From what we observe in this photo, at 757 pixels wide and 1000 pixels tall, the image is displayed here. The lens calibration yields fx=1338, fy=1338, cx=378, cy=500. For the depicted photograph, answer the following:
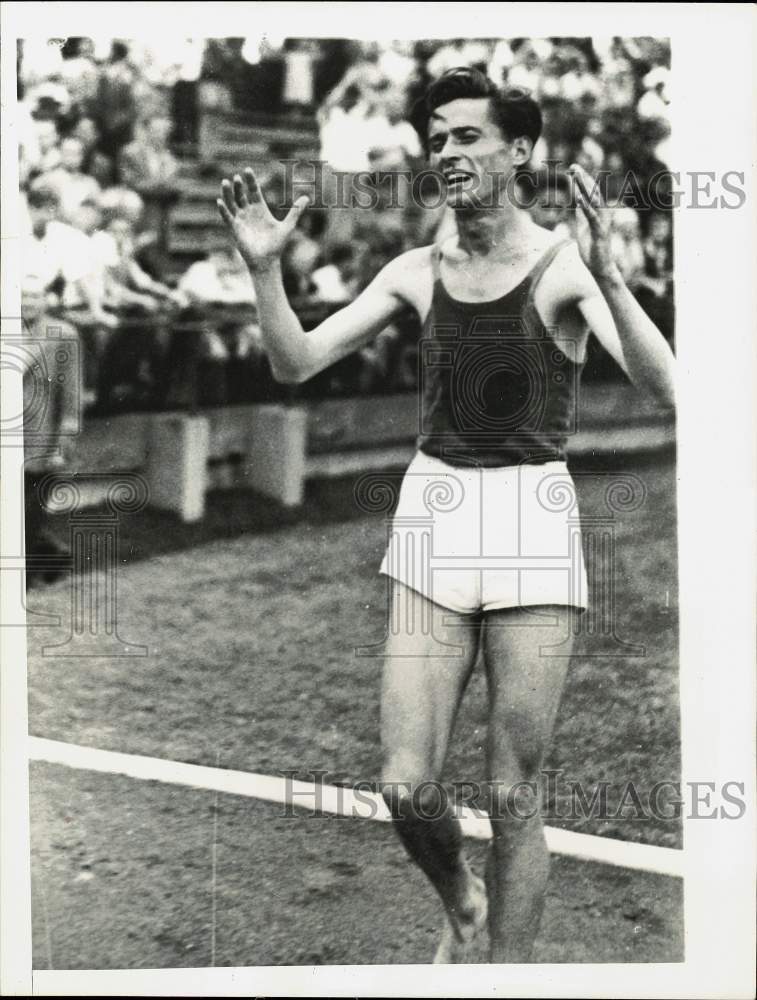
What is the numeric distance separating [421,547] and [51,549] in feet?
4.18

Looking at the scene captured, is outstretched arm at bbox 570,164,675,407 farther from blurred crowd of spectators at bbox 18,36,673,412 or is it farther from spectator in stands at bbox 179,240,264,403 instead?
spectator in stands at bbox 179,240,264,403

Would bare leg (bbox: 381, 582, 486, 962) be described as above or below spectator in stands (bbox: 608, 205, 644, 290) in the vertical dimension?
below

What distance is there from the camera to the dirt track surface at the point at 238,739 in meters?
4.61

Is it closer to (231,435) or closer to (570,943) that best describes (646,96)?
(231,435)

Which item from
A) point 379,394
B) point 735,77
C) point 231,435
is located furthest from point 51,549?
point 735,77

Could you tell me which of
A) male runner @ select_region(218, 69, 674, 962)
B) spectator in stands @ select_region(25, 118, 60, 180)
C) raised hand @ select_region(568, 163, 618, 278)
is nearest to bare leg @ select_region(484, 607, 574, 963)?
male runner @ select_region(218, 69, 674, 962)

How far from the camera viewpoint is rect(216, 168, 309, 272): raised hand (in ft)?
14.8

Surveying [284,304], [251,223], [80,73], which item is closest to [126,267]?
[251,223]

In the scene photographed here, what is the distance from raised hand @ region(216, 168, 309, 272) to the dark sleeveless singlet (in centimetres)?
52

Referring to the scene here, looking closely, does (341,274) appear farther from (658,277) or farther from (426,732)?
(426,732)

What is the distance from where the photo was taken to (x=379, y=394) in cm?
457

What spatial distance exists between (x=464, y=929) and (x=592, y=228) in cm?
244

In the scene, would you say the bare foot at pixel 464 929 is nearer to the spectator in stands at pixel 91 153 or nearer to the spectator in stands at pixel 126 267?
the spectator in stands at pixel 126 267

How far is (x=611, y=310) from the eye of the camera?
452cm
